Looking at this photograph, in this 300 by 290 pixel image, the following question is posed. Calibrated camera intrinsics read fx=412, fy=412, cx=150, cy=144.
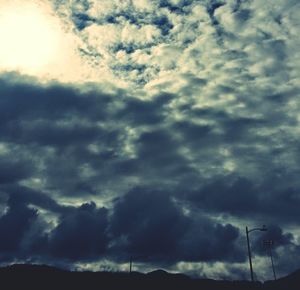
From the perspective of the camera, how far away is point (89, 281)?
128 meters

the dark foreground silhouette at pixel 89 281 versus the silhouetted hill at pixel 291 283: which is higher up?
the silhouetted hill at pixel 291 283

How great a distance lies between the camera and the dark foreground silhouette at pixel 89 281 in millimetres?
121375

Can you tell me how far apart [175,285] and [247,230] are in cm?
9877

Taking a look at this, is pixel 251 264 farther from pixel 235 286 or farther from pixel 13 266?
pixel 13 266

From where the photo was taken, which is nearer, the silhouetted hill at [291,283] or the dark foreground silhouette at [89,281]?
the dark foreground silhouette at [89,281]

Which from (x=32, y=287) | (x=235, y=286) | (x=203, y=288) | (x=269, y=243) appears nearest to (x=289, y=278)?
(x=235, y=286)

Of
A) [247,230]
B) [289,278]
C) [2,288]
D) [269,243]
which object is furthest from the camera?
[289,278]

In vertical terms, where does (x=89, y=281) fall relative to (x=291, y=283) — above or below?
below

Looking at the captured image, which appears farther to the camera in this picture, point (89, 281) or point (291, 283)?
point (291, 283)

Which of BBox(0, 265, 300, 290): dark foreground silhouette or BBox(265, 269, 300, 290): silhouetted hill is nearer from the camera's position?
BBox(0, 265, 300, 290): dark foreground silhouette

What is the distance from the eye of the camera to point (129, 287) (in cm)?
11688

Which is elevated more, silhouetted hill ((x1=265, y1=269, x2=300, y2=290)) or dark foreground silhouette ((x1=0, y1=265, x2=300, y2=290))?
silhouetted hill ((x1=265, y1=269, x2=300, y2=290))

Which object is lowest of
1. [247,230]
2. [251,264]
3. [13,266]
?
[251,264]

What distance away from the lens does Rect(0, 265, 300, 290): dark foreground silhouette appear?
398 ft
